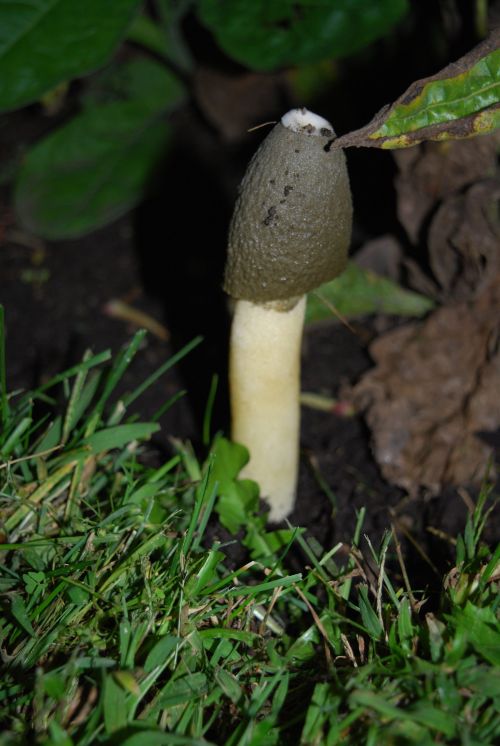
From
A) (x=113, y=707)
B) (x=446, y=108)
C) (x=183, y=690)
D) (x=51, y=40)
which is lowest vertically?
(x=183, y=690)

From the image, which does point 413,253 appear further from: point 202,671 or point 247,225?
point 202,671

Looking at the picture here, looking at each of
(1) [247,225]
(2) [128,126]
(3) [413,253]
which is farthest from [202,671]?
(2) [128,126]

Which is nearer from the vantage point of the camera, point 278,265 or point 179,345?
point 278,265

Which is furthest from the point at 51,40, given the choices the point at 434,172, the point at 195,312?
the point at 434,172

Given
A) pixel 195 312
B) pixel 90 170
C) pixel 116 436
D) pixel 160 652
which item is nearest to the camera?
pixel 160 652

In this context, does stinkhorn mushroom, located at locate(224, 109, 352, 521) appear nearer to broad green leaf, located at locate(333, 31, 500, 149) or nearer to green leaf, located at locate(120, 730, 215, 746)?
broad green leaf, located at locate(333, 31, 500, 149)

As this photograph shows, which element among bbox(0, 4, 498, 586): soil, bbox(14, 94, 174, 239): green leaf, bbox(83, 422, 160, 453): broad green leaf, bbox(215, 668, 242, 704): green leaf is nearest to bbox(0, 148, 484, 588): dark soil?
bbox(0, 4, 498, 586): soil

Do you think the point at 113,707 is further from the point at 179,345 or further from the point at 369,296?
Result: the point at 369,296
